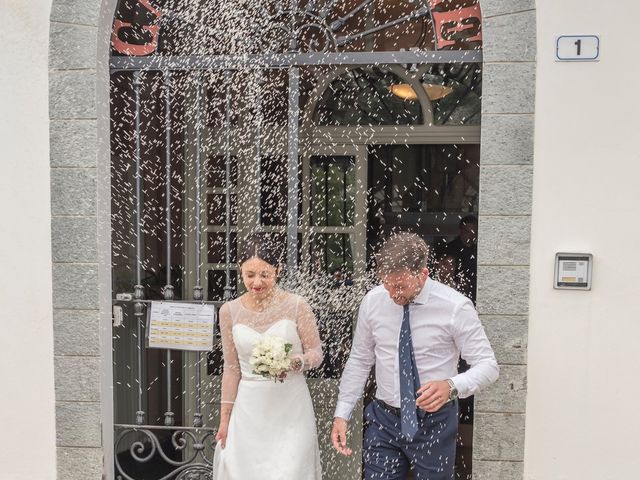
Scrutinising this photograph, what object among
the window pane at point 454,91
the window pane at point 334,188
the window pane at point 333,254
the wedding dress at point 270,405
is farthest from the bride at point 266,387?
the window pane at point 454,91

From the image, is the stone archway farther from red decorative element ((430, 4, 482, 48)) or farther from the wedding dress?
the wedding dress

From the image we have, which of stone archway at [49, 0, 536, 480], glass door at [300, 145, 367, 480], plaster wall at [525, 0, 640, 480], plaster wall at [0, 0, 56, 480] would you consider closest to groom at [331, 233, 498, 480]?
stone archway at [49, 0, 536, 480]

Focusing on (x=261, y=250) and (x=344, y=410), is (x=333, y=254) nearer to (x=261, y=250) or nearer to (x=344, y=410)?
(x=261, y=250)

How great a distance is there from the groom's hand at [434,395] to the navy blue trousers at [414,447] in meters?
0.18

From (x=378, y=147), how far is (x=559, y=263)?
2522mm

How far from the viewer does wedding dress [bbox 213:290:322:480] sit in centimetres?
344

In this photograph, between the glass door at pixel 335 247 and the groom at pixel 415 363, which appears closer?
the groom at pixel 415 363

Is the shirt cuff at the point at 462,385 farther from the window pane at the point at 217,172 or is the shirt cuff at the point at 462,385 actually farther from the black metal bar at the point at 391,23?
the window pane at the point at 217,172

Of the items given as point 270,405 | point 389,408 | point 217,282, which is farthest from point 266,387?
point 217,282

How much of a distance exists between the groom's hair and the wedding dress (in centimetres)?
58

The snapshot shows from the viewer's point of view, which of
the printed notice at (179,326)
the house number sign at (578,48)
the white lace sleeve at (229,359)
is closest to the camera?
the white lace sleeve at (229,359)

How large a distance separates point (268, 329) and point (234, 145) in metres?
2.04

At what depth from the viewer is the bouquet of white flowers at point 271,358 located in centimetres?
322

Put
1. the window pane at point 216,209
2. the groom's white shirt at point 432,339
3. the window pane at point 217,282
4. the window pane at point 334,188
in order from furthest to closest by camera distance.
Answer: the window pane at point 217,282, the window pane at point 216,209, the window pane at point 334,188, the groom's white shirt at point 432,339
